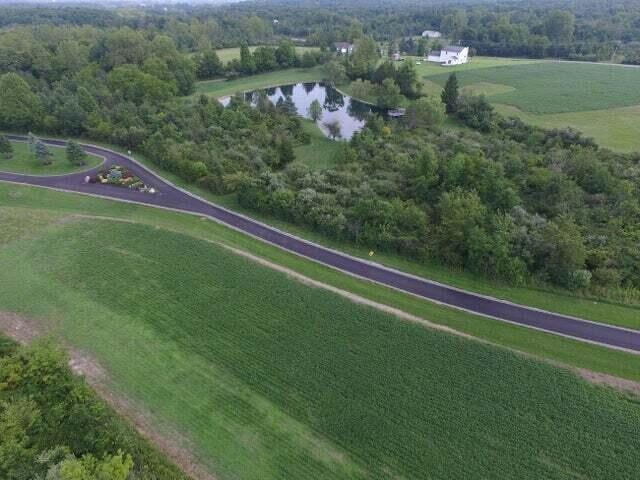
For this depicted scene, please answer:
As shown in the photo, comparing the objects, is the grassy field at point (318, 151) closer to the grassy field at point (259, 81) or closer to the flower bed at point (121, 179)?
the flower bed at point (121, 179)

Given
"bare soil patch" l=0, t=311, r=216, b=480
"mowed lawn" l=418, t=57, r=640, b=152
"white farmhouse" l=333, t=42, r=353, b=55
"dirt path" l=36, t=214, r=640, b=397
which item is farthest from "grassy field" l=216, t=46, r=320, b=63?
"bare soil patch" l=0, t=311, r=216, b=480

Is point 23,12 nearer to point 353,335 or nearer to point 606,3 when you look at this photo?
point 353,335

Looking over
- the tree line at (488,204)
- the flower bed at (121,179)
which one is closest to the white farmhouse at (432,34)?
the tree line at (488,204)

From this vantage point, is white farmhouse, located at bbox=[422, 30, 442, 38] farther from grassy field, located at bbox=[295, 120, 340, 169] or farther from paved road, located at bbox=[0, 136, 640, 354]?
paved road, located at bbox=[0, 136, 640, 354]

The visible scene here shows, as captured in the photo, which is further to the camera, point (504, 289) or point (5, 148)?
point (5, 148)

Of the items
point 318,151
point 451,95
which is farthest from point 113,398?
point 451,95

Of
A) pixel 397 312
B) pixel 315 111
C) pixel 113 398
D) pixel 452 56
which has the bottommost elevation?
pixel 113 398

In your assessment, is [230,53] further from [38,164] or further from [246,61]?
[38,164]
